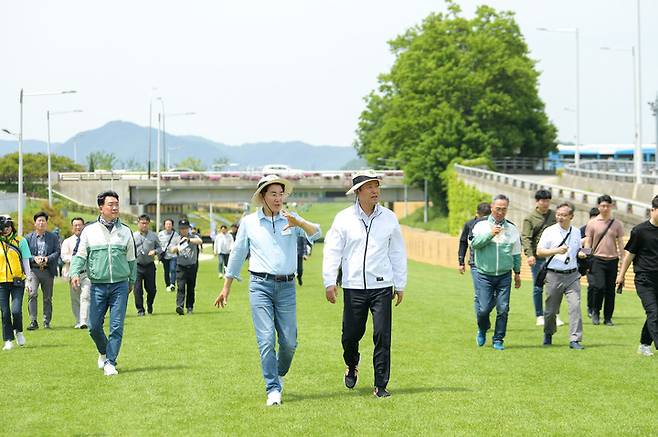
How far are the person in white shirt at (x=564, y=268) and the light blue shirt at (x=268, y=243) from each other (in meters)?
4.67

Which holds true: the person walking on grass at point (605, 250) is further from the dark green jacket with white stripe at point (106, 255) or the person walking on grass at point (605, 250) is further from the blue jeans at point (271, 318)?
the blue jeans at point (271, 318)

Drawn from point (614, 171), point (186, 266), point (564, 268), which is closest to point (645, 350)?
point (564, 268)

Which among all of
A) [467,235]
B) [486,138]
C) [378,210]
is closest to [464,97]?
[486,138]

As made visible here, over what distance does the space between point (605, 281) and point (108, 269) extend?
8557 mm

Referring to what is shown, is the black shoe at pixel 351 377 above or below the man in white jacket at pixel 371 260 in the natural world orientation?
below

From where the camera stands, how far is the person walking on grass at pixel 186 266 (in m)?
20.4

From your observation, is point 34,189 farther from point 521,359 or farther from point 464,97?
point 521,359

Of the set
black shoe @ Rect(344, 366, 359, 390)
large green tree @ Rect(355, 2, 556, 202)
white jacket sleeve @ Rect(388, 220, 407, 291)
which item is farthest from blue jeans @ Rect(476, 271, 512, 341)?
large green tree @ Rect(355, 2, 556, 202)

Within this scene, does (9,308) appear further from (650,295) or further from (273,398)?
(650,295)

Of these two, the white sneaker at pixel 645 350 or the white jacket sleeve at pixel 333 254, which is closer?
the white jacket sleeve at pixel 333 254

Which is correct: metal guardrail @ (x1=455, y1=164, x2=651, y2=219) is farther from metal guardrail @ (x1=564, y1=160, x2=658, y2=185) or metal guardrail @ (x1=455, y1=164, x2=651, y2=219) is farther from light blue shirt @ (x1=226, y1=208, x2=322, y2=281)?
light blue shirt @ (x1=226, y1=208, x2=322, y2=281)

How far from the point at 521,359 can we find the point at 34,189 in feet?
313

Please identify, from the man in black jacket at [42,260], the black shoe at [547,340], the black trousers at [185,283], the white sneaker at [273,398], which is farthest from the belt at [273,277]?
the black trousers at [185,283]

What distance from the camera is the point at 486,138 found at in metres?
72.7
